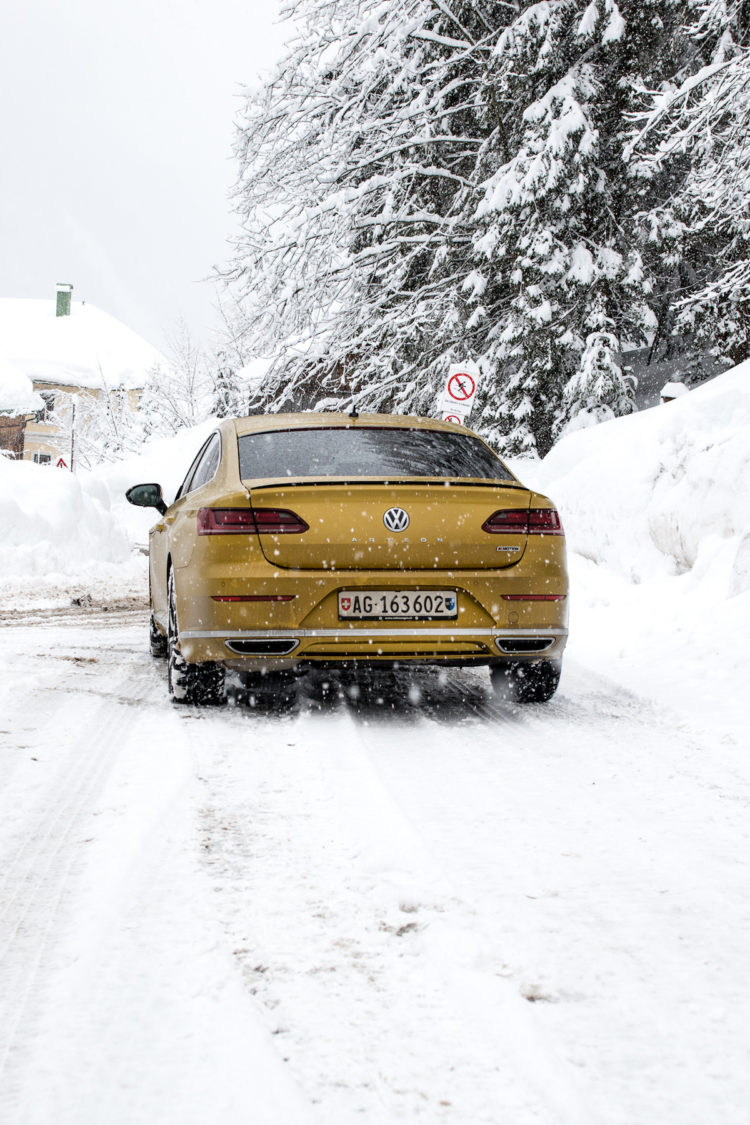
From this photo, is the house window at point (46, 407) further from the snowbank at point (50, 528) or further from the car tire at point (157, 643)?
the car tire at point (157, 643)

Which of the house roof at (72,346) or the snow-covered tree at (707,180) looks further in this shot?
the house roof at (72,346)

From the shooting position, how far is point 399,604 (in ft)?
15.6

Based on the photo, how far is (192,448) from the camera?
41844 mm

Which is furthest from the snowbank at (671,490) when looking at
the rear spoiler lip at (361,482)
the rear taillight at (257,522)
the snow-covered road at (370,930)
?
the snow-covered road at (370,930)

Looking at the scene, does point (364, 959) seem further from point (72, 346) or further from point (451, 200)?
point (72, 346)

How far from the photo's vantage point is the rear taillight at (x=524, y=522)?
4906mm

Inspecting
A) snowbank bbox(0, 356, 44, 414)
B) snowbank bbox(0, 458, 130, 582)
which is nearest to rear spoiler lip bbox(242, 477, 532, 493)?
snowbank bbox(0, 458, 130, 582)

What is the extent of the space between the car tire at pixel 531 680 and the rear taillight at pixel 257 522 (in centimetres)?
135

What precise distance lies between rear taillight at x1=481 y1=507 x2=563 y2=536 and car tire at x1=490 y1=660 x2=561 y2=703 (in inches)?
27.0

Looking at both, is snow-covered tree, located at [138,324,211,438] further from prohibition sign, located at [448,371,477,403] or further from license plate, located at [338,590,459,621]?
license plate, located at [338,590,459,621]

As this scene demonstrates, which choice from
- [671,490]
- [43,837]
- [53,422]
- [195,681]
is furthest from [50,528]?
[53,422]

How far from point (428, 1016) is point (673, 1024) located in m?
0.43

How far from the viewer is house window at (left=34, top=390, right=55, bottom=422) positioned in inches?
3182

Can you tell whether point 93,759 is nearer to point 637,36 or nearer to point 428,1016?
point 428,1016
